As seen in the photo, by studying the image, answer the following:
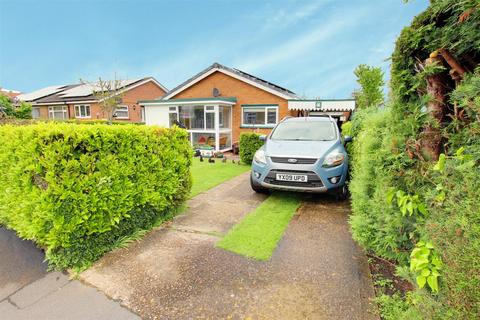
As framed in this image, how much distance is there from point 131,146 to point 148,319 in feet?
7.05

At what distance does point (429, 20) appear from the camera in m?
1.88

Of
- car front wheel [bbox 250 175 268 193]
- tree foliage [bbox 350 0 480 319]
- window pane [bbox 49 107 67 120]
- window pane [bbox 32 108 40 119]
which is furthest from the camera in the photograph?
window pane [bbox 32 108 40 119]

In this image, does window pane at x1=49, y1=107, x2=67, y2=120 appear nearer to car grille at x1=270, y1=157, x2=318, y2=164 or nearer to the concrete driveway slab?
the concrete driveway slab

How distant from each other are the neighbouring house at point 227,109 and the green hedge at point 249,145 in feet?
15.1

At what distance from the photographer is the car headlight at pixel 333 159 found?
448cm

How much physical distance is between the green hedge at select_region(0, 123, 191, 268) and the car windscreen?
3.30 m

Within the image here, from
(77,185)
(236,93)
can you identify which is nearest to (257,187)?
(77,185)

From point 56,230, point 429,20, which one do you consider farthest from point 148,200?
point 429,20

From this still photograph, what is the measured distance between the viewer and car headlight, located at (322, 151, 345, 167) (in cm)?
448

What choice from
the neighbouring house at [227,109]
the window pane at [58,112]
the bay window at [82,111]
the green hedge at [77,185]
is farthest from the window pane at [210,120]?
the window pane at [58,112]

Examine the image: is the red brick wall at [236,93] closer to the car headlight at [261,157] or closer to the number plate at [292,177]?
the car headlight at [261,157]

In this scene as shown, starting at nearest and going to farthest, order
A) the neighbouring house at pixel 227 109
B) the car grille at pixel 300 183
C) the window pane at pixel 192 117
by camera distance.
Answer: the car grille at pixel 300 183 < the neighbouring house at pixel 227 109 < the window pane at pixel 192 117

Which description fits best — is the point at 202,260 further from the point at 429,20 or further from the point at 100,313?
the point at 429,20

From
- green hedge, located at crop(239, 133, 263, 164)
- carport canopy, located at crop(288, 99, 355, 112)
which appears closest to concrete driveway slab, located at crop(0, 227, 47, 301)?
green hedge, located at crop(239, 133, 263, 164)
